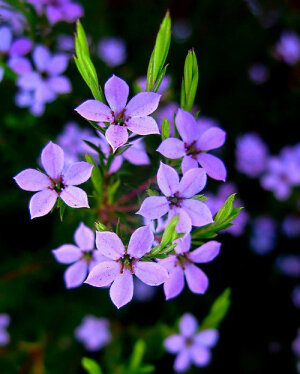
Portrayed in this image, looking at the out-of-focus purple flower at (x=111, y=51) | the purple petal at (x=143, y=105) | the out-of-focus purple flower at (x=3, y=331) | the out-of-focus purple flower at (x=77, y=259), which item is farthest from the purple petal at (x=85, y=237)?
the out-of-focus purple flower at (x=111, y=51)

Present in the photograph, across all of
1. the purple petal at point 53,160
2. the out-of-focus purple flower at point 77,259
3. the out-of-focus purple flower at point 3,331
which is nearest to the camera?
the purple petal at point 53,160

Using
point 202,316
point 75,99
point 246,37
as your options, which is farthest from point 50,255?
point 246,37

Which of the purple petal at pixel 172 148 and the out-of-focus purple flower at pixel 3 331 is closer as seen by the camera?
the purple petal at pixel 172 148

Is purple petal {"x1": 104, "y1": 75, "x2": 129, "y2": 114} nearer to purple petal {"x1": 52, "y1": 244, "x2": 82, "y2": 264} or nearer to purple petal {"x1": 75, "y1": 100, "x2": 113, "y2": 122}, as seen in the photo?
purple petal {"x1": 75, "y1": 100, "x2": 113, "y2": 122}

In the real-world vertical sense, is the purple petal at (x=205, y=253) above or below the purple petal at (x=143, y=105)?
below

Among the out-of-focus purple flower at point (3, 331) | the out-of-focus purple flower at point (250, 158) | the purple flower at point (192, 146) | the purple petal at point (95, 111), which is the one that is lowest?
the out-of-focus purple flower at point (3, 331)

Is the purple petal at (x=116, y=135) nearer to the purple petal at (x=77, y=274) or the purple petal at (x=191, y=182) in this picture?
the purple petal at (x=191, y=182)
